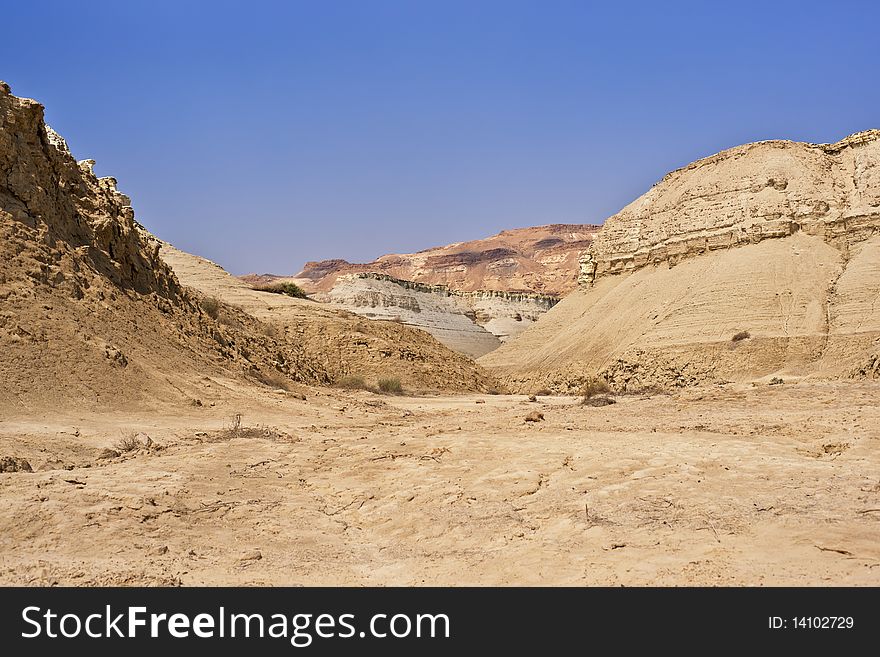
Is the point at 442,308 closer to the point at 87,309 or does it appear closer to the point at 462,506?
the point at 87,309

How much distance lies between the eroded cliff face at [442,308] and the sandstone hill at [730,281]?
49.1 feet

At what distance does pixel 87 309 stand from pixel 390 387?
37.1ft

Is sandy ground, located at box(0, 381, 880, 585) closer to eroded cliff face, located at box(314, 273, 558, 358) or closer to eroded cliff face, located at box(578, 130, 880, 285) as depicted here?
eroded cliff face, located at box(578, 130, 880, 285)

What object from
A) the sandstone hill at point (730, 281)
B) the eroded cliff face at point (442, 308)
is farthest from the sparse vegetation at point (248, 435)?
the eroded cliff face at point (442, 308)

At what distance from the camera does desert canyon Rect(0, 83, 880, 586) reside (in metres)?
5.36

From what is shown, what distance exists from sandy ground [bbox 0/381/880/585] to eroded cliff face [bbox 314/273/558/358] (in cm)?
4336

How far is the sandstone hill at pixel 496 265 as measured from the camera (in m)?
108

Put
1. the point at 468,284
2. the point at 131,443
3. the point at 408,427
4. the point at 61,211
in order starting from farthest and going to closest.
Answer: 1. the point at 468,284
2. the point at 61,211
3. the point at 408,427
4. the point at 131,443

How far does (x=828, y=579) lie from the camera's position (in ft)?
14.1

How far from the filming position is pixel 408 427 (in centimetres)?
1262

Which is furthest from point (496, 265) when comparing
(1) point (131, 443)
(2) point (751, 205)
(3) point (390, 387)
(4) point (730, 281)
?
(1) point (131, 443)

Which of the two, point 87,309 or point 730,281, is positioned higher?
point 730,281
